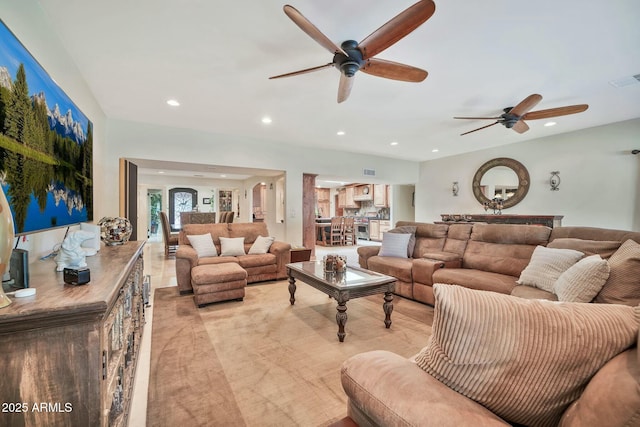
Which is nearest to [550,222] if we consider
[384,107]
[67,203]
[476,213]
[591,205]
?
[591,205]

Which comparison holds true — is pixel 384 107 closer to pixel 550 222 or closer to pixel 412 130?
pixel 412 130

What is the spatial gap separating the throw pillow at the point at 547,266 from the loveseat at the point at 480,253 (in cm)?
7

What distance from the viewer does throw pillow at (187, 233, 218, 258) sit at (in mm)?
4109

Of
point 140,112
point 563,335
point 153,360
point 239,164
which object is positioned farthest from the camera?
point 239,164

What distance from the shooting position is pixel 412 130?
15.5 feet

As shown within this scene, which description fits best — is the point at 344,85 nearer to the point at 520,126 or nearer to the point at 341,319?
the point at 341,319

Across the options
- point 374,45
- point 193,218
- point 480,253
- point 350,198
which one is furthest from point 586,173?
point 193,218

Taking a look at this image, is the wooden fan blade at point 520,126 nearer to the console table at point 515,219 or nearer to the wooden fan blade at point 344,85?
the console table at point 515,219

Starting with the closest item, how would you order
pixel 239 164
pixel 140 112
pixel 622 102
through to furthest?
pixel 622 102 < pixel 140 112 < pixel 239 164

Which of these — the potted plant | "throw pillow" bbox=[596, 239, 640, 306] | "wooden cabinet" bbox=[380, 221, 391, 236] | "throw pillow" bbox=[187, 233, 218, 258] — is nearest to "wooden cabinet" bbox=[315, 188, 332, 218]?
"wooden cabinet" bbox=[380, 221, 391, 236]

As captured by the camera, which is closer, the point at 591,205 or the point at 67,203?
the point at 67,203

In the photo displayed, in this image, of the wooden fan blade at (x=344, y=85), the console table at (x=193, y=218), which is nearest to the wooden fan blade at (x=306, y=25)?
the wooden fan blade at (x=344, y=85)

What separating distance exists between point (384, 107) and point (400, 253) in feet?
6.94

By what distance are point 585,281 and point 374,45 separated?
224 cm
